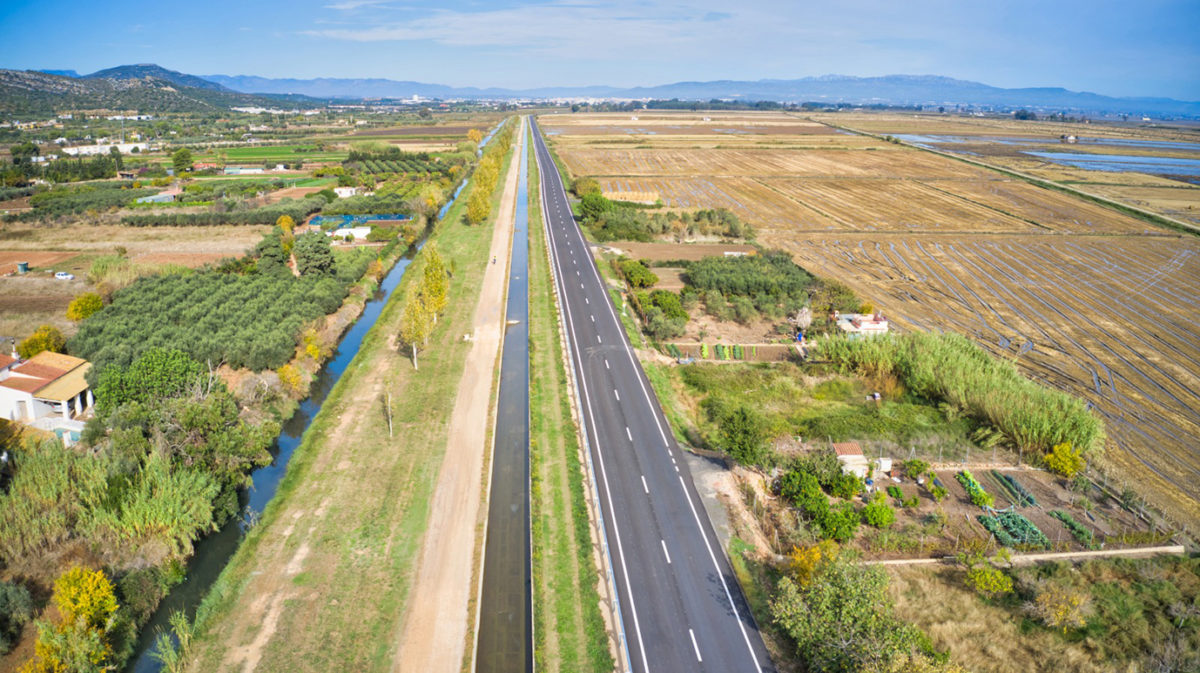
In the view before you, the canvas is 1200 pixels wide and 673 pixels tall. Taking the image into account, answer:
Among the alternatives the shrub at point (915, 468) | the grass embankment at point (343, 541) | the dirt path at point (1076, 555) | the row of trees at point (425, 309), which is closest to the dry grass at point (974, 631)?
the dirt path at point (1076, 555)

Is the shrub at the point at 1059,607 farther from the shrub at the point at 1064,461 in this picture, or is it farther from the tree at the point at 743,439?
the tree at the point at 743,439

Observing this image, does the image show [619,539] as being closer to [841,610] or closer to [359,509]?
[841,610]

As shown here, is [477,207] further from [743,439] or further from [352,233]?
[743,439]

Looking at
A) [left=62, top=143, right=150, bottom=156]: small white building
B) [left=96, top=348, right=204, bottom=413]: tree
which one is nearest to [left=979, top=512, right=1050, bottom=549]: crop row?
[left=96, top=348, right=204, bottom=413]: tree

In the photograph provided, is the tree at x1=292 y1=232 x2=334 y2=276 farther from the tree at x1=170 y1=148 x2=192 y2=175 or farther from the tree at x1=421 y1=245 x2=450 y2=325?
the tree at x1=170 y1=148 x2=192 y2=175

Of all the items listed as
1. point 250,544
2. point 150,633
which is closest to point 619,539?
point 250,544
